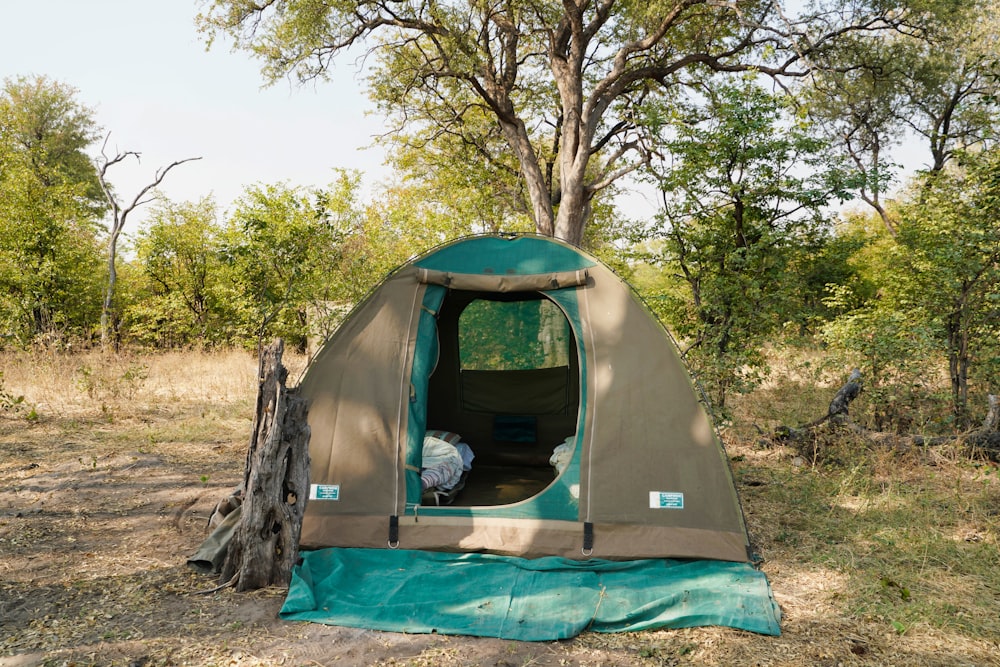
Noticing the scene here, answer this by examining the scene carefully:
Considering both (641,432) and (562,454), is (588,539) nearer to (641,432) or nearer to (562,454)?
(641,432)

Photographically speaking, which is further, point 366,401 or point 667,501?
point 366,401

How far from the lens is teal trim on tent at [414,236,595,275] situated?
421cm

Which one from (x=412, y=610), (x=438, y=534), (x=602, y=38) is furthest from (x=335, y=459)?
(x=602, y=38)

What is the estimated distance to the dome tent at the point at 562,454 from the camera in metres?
3.73

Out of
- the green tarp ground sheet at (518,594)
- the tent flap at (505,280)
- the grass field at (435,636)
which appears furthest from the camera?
the tent flap at (505,280)

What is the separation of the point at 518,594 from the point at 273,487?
1.32 m

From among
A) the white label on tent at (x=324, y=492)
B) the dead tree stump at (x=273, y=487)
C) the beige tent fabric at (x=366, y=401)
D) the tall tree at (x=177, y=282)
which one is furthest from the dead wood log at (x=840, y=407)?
the tall tree at (x=177, y=282)

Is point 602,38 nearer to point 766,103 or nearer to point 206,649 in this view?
point 766,103

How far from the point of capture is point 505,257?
4.26 m

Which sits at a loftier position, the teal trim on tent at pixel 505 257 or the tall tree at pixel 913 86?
the tall tree at pixel 913 86

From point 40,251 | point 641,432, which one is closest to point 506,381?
point 641,432

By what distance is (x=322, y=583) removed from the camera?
336cm

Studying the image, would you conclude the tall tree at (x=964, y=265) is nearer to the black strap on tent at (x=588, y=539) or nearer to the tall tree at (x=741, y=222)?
the tall tree at (x=741, y=222)

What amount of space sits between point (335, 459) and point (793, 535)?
9.21ft
